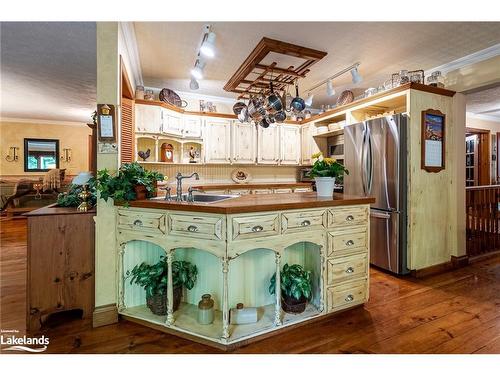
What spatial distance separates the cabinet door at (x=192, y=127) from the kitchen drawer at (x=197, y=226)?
9.28 feet

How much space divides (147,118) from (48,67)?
4.95ft

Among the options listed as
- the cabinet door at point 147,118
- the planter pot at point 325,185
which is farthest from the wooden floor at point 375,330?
the cabinet door at point 147,118

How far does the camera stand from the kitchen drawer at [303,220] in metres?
1.88

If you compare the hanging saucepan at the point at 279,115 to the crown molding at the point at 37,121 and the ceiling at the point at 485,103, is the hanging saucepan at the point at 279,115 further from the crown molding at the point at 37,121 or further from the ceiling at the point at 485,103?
the crown molding at the point at 37,121

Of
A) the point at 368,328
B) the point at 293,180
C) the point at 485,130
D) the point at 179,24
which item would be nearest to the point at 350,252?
the point at 368,328

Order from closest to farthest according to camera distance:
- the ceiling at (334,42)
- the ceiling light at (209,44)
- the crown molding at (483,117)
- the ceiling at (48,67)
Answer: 1. the ceiling light at (209,44)
2. the ceiling at (334,42)
3. the ceiling at (48,67)
4. the crown molding at (483,117)

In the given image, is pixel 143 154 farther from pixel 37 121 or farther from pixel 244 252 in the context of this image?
pixel 37 121

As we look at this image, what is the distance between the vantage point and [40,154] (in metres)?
7.38

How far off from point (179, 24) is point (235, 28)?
0.54 meters

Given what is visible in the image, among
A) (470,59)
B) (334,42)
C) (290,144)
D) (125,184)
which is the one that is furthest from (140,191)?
(470,59)

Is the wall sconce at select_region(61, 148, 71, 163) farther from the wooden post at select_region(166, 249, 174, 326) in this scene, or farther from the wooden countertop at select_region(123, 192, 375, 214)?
the wooden post at select_region(166, 249, 174, 326)

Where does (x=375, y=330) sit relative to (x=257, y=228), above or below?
below

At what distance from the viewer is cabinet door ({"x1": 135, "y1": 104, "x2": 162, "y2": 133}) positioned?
385 cm

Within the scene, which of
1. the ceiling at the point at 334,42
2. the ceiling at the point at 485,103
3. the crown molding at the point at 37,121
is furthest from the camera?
the crown molding at the point at 37,121
